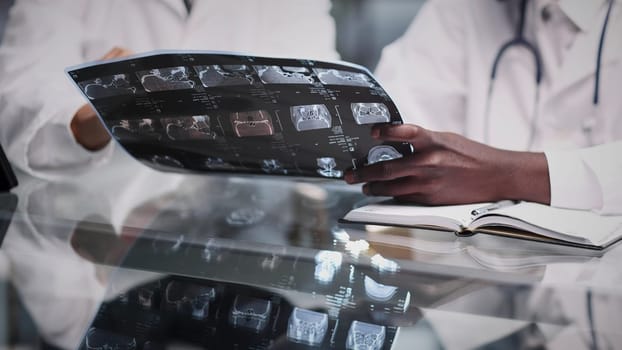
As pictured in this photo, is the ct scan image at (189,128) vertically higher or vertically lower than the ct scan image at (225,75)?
lower

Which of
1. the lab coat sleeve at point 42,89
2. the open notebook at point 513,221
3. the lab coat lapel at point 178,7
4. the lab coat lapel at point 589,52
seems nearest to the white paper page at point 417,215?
the open notebook at point 513,221

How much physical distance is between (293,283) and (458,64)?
82 centimetres

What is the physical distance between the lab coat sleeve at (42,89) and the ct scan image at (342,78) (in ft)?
2.00

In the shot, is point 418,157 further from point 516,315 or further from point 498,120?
point 498,120

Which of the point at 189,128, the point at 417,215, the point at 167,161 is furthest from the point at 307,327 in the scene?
the point at 167,161

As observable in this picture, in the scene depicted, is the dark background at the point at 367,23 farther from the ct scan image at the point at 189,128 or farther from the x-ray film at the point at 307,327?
the x-ray film at the point at 307,327

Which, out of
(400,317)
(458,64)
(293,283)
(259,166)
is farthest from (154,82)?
(458,64)

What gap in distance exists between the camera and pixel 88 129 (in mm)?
1127

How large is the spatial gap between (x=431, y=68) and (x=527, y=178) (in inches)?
18.7

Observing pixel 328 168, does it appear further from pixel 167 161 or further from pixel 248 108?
pixel 167 161

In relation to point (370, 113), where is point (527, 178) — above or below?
below

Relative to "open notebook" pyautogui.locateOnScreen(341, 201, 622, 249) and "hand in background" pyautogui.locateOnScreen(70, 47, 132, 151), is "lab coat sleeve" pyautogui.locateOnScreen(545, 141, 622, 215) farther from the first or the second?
"hand in background" pyautogui.locateOnScreen(70, 47, 132, 151)

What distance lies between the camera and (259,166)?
0.94m

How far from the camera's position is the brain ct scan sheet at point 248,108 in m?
0.74
